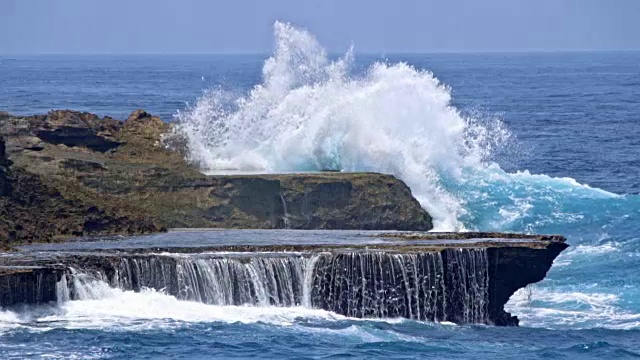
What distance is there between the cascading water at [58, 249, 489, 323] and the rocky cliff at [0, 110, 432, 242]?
3963mm

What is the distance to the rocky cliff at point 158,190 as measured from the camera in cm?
3356

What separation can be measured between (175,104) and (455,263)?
1959 inches

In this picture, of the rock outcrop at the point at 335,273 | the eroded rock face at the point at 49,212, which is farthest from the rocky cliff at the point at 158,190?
the rock outcrop at the point at 335,273

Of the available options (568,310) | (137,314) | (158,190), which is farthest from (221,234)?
(568,310)

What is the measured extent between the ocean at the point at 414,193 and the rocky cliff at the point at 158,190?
3171mm

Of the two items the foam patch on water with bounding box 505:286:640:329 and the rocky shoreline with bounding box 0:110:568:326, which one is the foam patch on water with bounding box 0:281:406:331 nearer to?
the rocky shoreline with bounding box 0:110:568:326

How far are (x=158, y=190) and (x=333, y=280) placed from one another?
22.2ft

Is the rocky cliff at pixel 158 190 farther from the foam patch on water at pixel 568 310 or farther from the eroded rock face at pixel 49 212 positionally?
the foam patch on water at pixel 568 310

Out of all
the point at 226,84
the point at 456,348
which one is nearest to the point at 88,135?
the point at 456,348

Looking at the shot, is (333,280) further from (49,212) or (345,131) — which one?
(345,131)

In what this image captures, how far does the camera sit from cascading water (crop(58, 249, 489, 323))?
2931cm

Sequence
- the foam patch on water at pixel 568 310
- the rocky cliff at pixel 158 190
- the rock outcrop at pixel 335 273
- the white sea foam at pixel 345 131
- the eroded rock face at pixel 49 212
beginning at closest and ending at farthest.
Answer: the rock outcrop at pixel 335 273
the foam patch on water at pixel 568 310
the eroded rock face at pixel 49 212
the rocky cliff at pixel 158 190
the white sea foam at pixel 345 131

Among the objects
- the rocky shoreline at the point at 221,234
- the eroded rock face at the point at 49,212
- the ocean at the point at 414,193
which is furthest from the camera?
the eroded rock face at the point at 49,212

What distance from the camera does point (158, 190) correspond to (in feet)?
115
